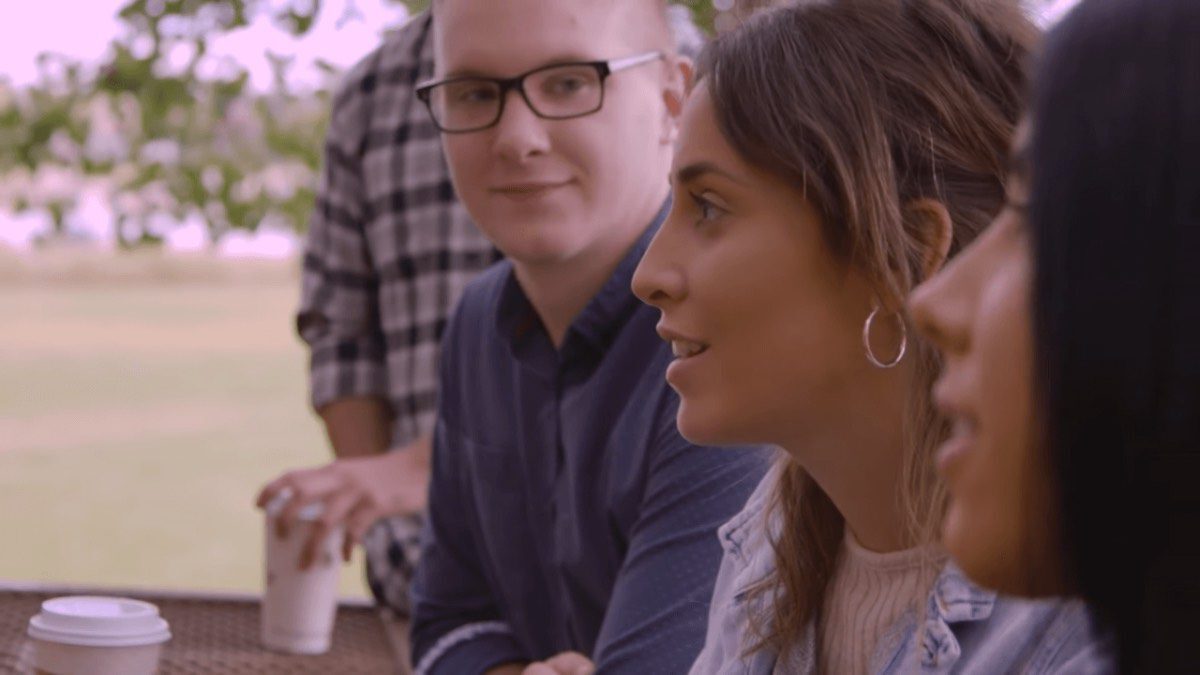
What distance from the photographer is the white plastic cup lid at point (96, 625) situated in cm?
169

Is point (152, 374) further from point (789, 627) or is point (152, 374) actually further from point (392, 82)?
point (789, 627)

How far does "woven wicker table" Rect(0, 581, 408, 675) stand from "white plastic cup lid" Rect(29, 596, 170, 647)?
0.17 m

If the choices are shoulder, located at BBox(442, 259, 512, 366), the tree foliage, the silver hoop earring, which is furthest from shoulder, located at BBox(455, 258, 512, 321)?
the tree foliage

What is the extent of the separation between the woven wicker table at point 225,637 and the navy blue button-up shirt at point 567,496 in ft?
0.32

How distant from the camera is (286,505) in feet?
7.49

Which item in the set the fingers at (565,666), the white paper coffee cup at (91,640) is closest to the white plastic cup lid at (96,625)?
the white paper coffee cup at (91,640)

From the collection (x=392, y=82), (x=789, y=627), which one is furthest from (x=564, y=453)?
(x=392, y=82)

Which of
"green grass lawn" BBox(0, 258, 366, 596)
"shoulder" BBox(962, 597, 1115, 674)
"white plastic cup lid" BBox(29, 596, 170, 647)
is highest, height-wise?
"shoulder" BBox(962, 597, 1115, 674)

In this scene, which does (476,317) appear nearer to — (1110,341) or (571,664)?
(571,664)

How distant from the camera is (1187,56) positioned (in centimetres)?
67

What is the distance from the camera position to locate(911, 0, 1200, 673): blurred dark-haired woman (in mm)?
657

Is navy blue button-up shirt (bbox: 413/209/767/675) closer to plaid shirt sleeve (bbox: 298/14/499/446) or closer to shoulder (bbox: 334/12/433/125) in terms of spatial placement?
plaid shirt sleeve (bbox: 298/14/499/446)

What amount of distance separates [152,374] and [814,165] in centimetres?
1474

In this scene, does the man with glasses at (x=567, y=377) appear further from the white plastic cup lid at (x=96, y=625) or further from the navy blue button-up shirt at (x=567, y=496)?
the white plastic cup lid at (x=96, y=625)
